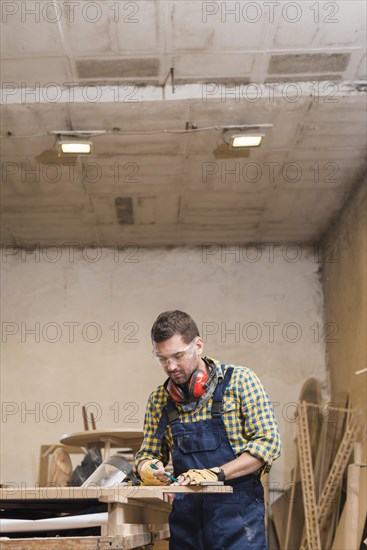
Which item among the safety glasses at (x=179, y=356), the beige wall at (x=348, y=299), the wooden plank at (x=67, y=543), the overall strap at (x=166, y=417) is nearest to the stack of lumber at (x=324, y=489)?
the beige wall at (x=348, y=299)

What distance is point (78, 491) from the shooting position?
2.32 meters

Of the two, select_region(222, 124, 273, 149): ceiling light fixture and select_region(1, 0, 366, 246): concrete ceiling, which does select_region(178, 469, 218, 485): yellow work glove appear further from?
select_region(222, 124, 273, 149): ceiling light fixture

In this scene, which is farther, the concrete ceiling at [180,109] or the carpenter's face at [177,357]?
the concrete ceiling at [180,109]

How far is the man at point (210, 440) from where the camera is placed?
2.68 meters

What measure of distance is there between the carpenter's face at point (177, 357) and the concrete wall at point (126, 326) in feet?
18.0

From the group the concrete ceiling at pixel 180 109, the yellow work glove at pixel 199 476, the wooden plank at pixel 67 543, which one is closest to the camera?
the wooden plank at pixel 67 543

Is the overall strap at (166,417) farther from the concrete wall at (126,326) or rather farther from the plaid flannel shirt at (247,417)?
the concrete wall at (126,326)

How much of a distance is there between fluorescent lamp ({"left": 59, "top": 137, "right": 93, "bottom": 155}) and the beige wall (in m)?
2.64

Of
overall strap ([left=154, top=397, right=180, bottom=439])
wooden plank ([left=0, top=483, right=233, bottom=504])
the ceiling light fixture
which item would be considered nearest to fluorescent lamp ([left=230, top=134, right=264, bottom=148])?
the ceiling light fixture

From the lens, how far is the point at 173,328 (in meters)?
2.88

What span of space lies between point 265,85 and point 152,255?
3.59 metres

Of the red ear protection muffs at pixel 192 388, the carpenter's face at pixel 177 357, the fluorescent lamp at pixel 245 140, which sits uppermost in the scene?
the fluorescent lamp at pixel 245 140

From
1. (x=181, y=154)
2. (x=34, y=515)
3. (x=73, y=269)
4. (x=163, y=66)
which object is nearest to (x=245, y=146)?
(x=181, y=154)

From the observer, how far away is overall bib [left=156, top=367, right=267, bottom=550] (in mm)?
2652
